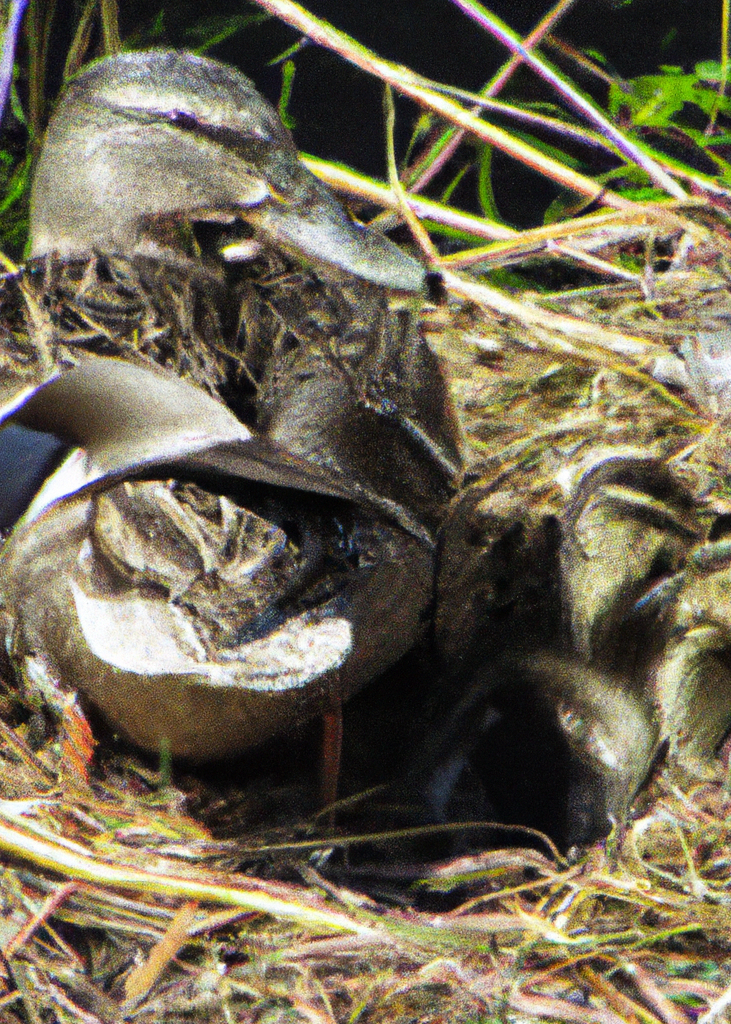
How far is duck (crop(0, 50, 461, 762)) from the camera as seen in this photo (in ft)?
2.10

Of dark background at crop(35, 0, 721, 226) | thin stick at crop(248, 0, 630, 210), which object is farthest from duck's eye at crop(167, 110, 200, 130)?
dark background at crop(35, 0, 721, 226)

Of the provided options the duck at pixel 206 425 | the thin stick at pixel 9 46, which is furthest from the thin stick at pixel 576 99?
the thin stick at pixel 9 46

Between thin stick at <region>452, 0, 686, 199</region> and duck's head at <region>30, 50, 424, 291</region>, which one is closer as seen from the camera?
duck's head at <region>30, 50, 424, 291</region>

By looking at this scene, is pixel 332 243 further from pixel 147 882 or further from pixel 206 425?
pixel 147 882

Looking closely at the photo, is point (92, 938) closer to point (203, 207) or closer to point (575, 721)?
point (575, 721)

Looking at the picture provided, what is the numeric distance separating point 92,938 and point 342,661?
0.25 metres

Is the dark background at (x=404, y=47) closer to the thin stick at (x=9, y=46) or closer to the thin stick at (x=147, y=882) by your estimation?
the thin stick at (x=9, y=46)

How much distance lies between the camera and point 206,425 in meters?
0.64

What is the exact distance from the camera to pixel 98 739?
75 centimetres

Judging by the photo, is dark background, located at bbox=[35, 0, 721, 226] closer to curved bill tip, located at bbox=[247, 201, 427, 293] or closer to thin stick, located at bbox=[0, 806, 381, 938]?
curved bill tip, located at bbox=[247, 201, 427, 293]

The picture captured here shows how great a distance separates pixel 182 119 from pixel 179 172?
4 centimetres

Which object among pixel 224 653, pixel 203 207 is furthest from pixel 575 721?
pixel 203 207

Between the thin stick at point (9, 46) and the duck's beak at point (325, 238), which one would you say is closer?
the duck's beak at point (325, 238)

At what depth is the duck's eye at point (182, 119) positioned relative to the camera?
87 centimetres
